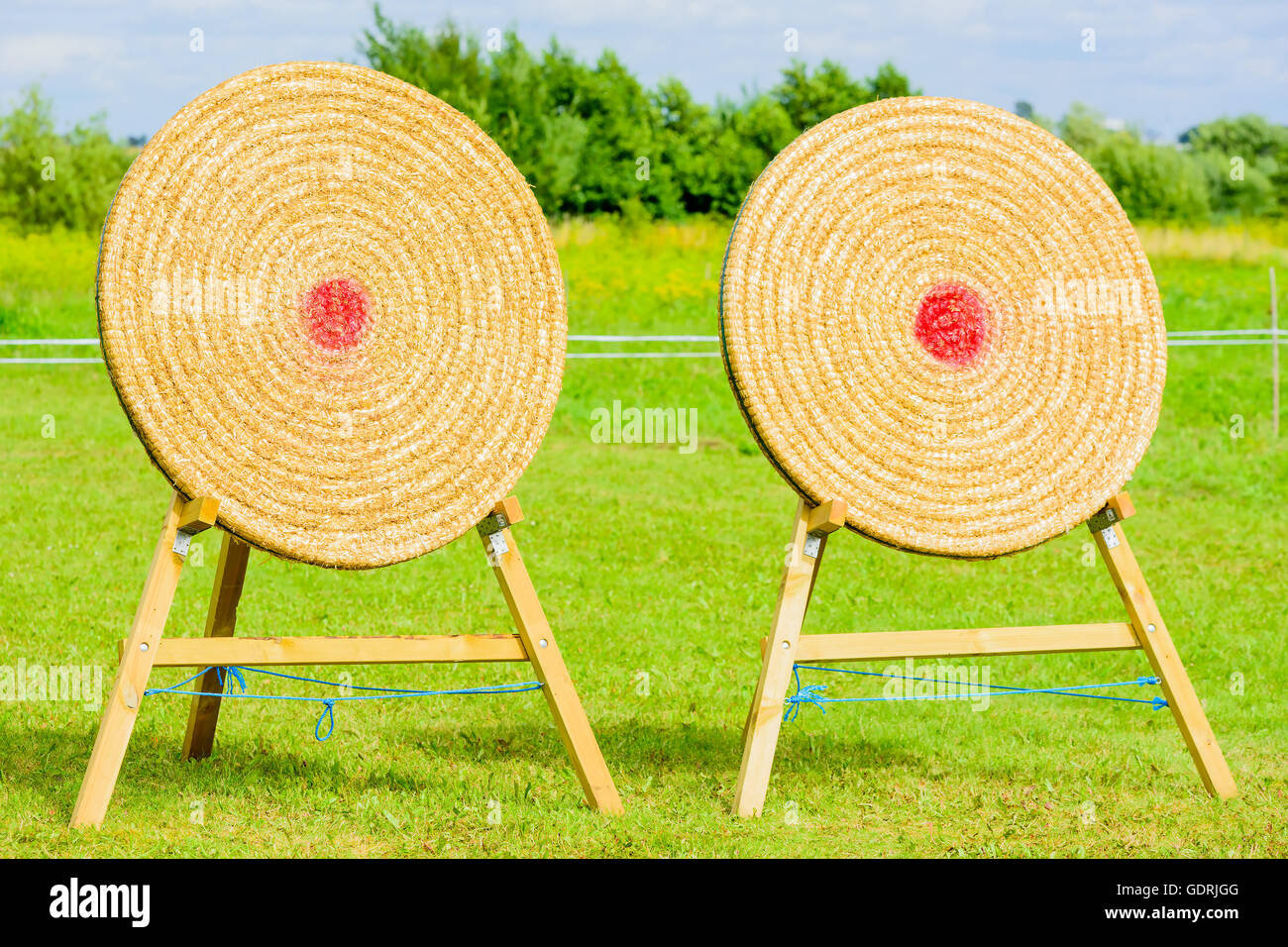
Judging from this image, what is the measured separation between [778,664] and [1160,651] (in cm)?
138

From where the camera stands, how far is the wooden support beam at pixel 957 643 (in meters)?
4.90

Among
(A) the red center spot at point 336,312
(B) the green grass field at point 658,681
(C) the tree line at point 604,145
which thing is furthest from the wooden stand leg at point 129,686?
(C) the tree line at point 604,145

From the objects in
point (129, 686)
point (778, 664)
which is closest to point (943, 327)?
point (778, 664)

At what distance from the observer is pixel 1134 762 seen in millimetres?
5848

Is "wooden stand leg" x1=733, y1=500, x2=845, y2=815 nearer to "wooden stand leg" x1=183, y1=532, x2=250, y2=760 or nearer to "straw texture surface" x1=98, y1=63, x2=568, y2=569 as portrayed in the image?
"straw texture surface" x1=98, y1=63, x2=568, y2=569

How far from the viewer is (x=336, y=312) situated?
4859mm

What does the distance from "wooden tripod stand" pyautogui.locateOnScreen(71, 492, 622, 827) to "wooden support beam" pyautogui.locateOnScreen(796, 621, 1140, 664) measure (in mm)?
778

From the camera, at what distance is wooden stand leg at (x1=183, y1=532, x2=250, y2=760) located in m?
5.19

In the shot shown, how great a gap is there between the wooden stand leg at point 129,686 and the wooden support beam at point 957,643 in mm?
1969

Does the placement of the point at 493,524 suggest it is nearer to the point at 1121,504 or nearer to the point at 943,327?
the point at 943,327

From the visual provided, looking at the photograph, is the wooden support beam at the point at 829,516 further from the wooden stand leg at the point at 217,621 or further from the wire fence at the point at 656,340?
the wire fence at the point at 656,340
